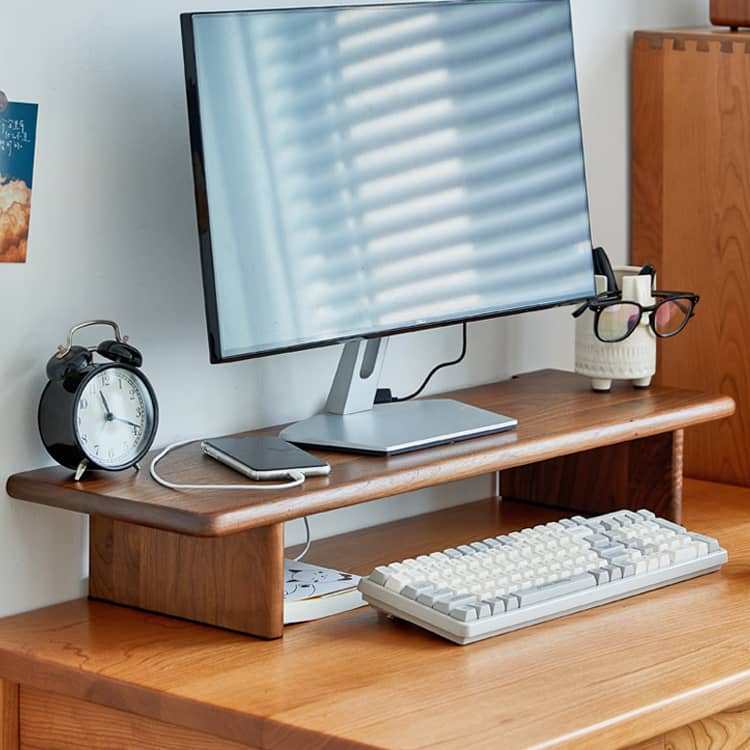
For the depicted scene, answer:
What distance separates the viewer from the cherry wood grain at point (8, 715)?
144 centimetres

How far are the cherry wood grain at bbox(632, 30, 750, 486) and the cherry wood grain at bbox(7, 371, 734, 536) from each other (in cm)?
23

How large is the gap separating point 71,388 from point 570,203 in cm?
70

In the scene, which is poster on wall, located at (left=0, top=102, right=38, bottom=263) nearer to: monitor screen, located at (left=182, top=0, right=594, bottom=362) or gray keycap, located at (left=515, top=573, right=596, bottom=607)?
monitor screen, located at (left=182, top=0, right=594, bottom=362)

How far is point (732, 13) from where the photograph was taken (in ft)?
6.97

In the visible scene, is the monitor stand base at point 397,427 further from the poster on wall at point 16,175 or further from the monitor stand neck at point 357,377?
the poster on wall at point 16,175

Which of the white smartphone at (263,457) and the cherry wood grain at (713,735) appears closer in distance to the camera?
the cherry wood grain at (713,735)

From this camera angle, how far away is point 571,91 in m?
1.81

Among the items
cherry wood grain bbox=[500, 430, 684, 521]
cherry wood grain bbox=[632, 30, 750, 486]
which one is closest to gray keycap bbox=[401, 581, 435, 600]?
cherry wood grain bbox=[500, 430, 684, 521]

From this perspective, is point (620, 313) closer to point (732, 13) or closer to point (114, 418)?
point (732, 13)

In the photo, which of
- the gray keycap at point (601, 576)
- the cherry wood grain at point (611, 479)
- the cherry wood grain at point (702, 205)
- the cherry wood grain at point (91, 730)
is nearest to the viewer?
the cherry wood grain at point (91, 730)

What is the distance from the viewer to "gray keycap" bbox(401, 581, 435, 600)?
4.70 feet

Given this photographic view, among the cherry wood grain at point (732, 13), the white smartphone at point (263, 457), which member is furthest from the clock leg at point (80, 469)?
the cherry wood grain at point (732, 13)

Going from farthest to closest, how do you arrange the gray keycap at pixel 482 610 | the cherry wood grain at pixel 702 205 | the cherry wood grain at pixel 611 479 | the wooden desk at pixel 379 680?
1. the cherry wood grain at pixel 702 205
2. the cherry wood grain at pixel 611 479
3. the gray keycap at pixel 482 610
4. the wooden desk at pixel 379 680

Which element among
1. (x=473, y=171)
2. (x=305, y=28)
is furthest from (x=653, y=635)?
(x=305, y=28)
